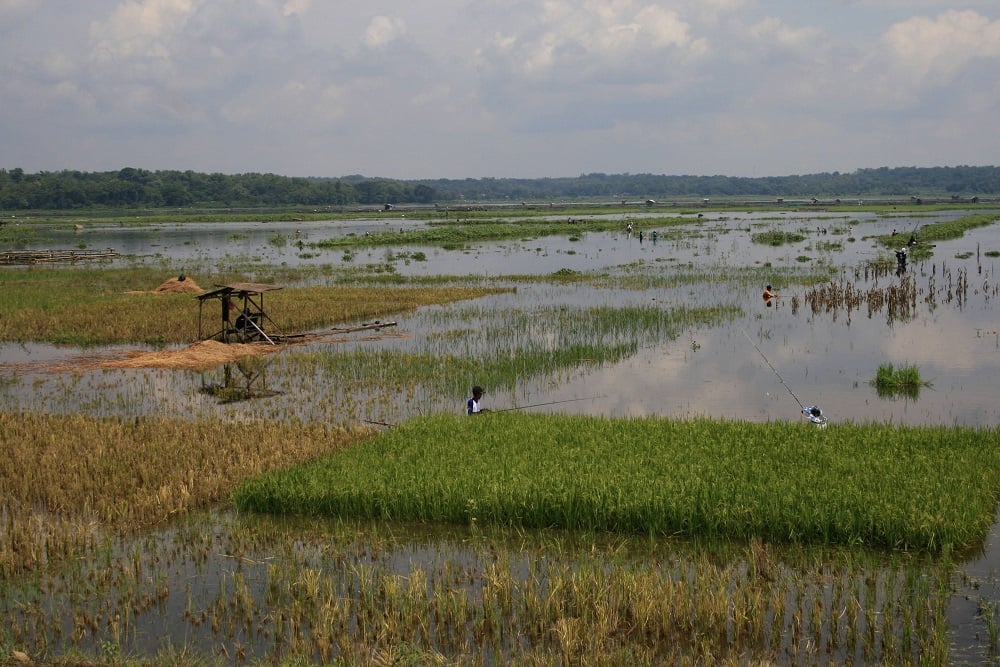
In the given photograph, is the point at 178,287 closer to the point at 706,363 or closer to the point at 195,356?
the point at 195,356

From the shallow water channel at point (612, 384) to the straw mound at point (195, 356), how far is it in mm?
481

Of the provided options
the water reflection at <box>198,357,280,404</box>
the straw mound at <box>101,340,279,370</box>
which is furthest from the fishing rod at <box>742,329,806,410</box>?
the straw mound at <box>101,340,279,370</box>

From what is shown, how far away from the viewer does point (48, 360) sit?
802 inches

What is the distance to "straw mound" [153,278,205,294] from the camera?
101 ft

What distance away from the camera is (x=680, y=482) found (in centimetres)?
1009

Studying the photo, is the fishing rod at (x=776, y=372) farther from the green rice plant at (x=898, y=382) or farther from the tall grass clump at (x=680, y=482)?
the tall grass clump at (x=680, y=482)

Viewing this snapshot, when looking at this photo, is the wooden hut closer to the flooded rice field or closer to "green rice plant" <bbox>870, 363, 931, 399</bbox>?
the flooded rice field

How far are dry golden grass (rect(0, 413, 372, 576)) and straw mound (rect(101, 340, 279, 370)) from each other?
4939mm

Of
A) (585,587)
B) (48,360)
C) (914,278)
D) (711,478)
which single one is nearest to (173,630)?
(585,587)

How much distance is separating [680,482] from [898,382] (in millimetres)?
8435

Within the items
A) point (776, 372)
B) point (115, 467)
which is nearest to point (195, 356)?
point (115, 467)

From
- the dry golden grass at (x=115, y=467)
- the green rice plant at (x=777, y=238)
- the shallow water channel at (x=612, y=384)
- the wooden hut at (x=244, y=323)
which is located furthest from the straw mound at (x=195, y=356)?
the green rice plant at (x=777, y=238)

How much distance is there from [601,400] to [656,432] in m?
3.49

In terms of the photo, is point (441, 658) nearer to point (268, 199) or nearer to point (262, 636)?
point (262, 636)
